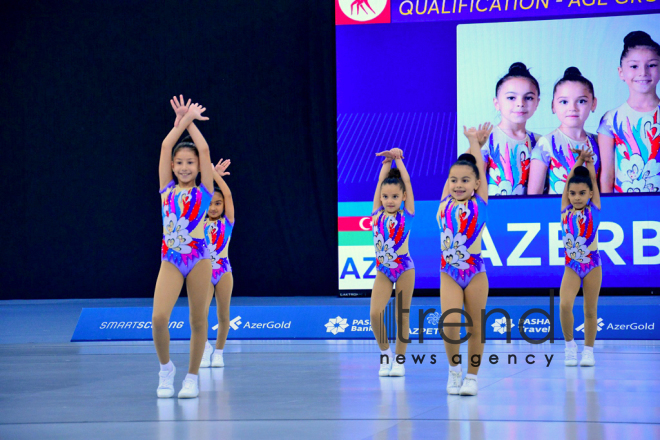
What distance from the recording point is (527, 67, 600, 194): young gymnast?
33.2 feet

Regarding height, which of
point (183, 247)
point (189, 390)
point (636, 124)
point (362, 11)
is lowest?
point (189, 390)

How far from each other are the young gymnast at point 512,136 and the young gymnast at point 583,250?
4.06 metres

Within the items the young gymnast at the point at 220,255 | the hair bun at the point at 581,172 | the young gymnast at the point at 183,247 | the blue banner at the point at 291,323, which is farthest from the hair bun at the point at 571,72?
the young gymnast at the point at 183,247

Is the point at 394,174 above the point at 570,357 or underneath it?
above

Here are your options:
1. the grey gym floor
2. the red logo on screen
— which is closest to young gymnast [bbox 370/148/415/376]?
the grey gym floor

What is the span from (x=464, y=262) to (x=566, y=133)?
6177 mm

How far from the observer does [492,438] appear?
132 inches

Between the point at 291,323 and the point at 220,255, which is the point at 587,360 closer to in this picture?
the point at 220,255

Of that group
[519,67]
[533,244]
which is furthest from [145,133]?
[533,244]

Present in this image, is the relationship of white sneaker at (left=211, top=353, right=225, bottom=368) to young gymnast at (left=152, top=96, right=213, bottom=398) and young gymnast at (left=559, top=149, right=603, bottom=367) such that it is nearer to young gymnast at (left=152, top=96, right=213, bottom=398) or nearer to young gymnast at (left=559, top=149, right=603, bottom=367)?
young gymnast at (left=152, top=96, right=213, bottom=398)

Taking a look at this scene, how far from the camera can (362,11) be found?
1075cm

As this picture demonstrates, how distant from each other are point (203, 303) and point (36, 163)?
9.09m

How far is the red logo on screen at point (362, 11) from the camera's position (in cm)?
1072

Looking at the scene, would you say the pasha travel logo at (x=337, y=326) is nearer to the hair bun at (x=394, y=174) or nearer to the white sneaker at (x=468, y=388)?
the hair bun at (x=394, y=174)
